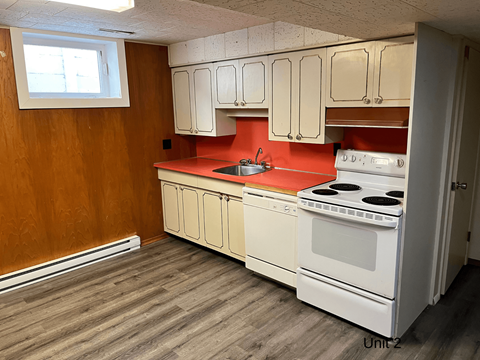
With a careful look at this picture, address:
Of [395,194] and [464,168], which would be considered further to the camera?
[464,168]

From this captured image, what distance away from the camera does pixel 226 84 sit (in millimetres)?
3512

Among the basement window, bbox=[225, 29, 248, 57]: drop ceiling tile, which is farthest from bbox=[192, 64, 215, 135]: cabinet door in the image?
the basement window

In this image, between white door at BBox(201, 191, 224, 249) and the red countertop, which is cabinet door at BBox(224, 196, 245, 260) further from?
the red countertop

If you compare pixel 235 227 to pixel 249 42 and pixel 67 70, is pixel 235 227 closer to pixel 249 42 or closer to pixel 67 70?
pixel 249 42

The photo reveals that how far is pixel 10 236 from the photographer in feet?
10.6

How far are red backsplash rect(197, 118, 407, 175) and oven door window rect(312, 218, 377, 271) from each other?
81cm

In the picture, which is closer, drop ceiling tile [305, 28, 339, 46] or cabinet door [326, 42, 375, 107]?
cabinet door [326, 42, 375, 107]

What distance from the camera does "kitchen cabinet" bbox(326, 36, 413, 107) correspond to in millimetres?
2328

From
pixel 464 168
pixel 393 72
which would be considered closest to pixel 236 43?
pixel 393 72

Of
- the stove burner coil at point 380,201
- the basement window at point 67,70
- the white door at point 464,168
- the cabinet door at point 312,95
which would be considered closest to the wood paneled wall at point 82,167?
the basement window at point 67,70

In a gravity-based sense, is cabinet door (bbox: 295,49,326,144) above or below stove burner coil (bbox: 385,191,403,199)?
above

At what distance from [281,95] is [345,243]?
1.36 meters

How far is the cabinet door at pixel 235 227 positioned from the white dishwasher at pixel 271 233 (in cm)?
16

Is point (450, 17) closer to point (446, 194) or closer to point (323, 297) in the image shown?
point (446, 194)
